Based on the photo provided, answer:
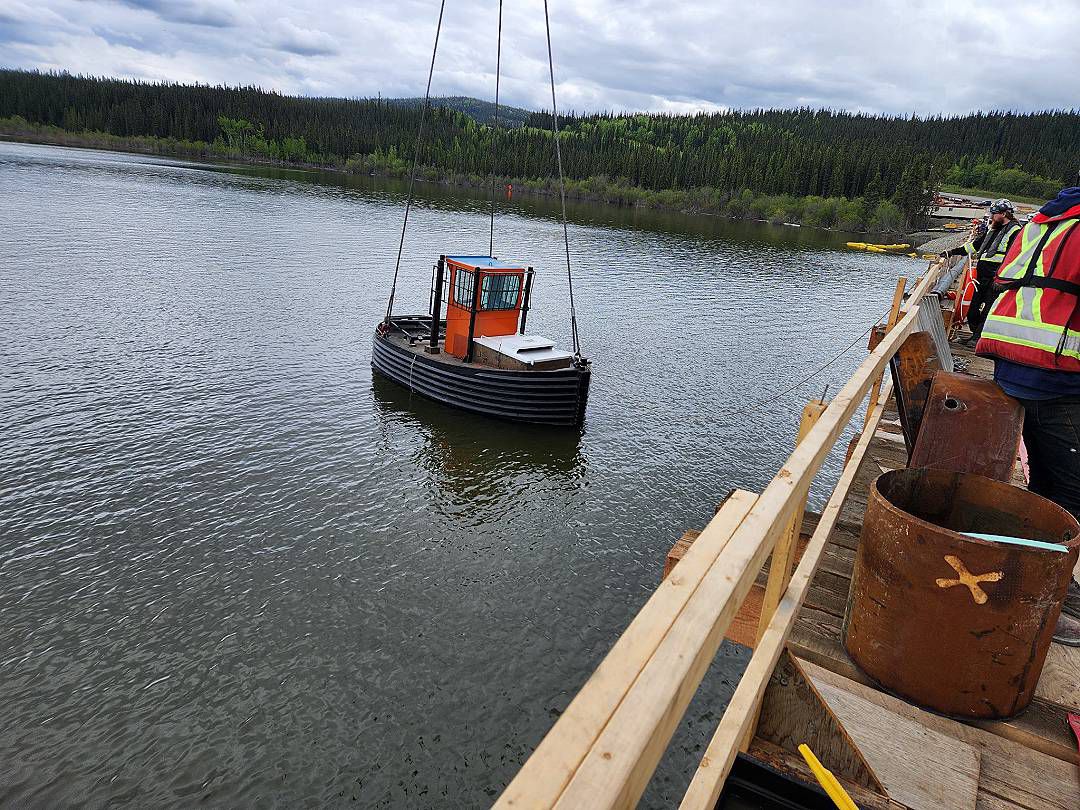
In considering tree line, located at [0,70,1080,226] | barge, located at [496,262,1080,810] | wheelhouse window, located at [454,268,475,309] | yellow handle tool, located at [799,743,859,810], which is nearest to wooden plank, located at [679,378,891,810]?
Result: barge, located at [496,262,1080,810]

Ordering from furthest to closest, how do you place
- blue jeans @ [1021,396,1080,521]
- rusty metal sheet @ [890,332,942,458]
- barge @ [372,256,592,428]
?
barge @ [372,256,592,428] → rusty metal sheet @ [890,332,942,458] → blue jeans @ [1021,396,1080,521]

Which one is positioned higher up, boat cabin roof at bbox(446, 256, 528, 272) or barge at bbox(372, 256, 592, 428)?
boat cabin roof at bbox(446, 256, 528, 272)

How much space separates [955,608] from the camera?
2.93 m

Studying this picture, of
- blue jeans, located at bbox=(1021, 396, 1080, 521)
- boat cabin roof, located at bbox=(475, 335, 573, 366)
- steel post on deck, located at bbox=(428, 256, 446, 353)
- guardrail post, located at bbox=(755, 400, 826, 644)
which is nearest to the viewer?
guardrail post, located at bbox=(755, 400, 826, 644)

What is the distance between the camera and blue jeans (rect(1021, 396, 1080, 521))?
4090mm

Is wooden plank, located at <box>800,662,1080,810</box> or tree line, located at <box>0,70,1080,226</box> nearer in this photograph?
wooden plank, located at <box>800,662,1080,810</box>

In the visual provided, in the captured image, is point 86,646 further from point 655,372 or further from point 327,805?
point 655,372

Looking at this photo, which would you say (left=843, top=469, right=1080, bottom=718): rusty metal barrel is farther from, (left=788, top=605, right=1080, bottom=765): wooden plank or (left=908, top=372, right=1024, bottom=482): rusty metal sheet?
(left=908, top=372, right=1024, bottom=482): rusty metal sheet

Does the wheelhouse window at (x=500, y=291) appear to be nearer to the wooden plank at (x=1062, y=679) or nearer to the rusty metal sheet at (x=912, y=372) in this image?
the rusty metal sheet at (x=912, y=372)

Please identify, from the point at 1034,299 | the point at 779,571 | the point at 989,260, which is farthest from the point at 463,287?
the point at 779,571

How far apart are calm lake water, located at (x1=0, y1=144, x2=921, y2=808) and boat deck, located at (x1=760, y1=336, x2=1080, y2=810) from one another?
6.17 metres

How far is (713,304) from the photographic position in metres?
38.4

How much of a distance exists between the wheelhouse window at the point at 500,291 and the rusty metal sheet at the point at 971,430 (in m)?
16.3

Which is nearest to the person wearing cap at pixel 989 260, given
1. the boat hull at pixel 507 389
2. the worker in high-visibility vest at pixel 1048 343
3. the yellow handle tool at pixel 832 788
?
the worker in high-visibility vest at pixel 1048 343
